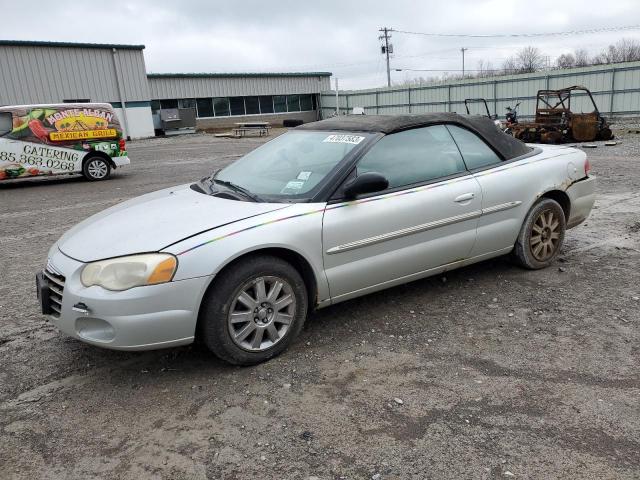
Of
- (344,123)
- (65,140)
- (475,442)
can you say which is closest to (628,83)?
(65,140)

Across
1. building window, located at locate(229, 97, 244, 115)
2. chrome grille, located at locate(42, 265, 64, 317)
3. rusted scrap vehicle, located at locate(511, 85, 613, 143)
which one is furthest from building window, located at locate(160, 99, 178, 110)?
chrome grille, located at locate(42, 265, 64, 317)

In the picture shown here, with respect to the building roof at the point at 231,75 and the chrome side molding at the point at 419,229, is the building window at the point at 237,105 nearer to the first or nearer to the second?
the building roof at the point at 231,75

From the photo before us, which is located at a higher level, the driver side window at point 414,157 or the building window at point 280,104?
the building window at point 280,104

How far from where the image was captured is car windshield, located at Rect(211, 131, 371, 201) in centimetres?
377

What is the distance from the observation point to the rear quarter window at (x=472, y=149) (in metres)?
4.40

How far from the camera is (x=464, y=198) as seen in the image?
164 inches

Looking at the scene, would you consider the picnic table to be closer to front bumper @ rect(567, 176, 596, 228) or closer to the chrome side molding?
front bumper @ rect(567, 176, 596, 228)

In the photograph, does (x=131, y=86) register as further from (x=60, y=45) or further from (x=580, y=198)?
(x=580, y=198)

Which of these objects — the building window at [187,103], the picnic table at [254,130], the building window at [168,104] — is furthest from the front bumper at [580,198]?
the building window at [187,103]

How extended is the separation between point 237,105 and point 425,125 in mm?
39778

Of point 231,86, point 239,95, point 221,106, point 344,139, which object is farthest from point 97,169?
point 239,95

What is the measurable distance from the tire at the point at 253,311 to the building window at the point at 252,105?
4100 centimetres

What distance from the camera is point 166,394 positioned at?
10.3 feet

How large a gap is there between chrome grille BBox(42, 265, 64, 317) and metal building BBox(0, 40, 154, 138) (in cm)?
3034
